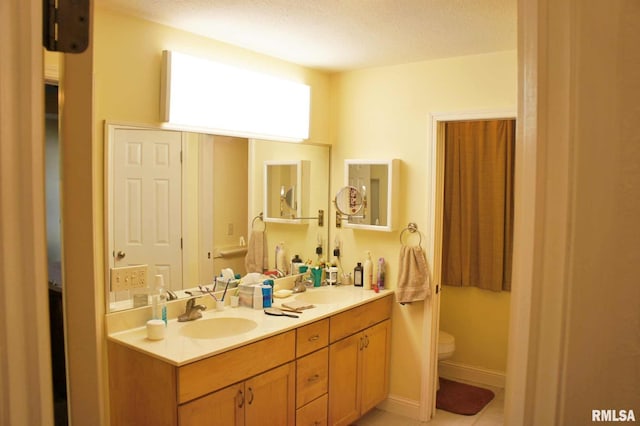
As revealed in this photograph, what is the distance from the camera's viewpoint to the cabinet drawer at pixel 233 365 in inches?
79.9

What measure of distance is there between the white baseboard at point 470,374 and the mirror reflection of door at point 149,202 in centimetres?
259

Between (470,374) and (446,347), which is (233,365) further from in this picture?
(470,374)

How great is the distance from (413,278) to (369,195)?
2.15ft

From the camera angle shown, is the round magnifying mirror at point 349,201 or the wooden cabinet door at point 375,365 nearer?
the wooden cabinet door at point 375,365

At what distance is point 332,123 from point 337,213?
68cm

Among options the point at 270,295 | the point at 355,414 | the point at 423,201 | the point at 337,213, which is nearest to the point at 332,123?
the point at 337,213

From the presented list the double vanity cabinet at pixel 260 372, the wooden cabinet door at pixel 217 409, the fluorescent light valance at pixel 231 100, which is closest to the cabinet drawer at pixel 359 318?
the double vanity cabinet at pixel 260 372

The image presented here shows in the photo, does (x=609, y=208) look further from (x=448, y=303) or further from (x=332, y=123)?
(x=448, y=303)

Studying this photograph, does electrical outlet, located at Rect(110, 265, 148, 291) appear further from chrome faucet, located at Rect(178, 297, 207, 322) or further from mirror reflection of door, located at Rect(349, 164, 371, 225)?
mirror reflection of door, located at Rect(349, 164, 371, 225)

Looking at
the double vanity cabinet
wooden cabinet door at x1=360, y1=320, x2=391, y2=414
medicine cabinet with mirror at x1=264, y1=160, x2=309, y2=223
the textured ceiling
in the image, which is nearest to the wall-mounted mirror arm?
medicine cabinet with mirror at x1=264, y1=160, x2=309, y2=223

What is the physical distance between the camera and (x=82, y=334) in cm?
69

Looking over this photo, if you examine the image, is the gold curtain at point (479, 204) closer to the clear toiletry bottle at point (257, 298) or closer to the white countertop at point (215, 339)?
the white countertop at point (215, 339)

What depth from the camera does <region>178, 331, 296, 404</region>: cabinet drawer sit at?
2029mm

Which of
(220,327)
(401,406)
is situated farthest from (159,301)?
(401,406)
